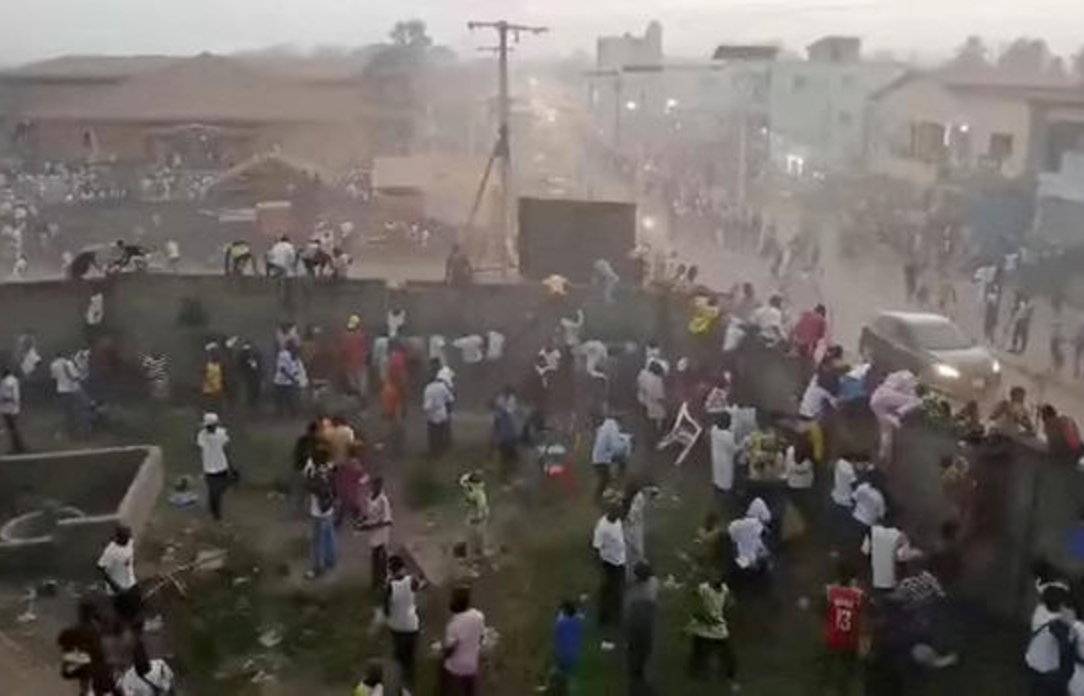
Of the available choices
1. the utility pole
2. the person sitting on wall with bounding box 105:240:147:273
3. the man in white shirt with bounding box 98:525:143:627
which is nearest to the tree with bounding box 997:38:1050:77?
the utility pole

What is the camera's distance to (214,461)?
498 inches

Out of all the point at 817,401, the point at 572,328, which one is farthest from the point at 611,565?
the point at 572,328

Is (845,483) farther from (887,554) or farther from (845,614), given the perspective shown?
(845,614)

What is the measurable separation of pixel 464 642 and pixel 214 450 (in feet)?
16.8

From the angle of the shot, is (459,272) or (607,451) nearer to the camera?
(607,451)

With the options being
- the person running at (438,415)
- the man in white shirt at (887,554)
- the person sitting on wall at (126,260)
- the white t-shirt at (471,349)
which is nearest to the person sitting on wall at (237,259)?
the person sitting on wall at (126,260)

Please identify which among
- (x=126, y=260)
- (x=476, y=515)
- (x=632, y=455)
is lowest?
(x=632, y=455)

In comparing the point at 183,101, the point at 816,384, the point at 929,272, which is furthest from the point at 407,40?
the point at 816,384

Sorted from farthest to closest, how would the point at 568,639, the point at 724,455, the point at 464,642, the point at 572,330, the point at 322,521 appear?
1. the point at 572,330
2. the point at 724,455
3. the point at 322,521
4. the point at 568,639
5. the point at 464,642

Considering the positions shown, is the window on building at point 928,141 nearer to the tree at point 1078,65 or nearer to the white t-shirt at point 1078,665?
the tree at point 1078,65

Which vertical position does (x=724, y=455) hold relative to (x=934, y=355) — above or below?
above

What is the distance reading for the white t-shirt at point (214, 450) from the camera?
12.4m

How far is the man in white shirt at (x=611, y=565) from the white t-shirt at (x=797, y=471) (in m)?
2.00

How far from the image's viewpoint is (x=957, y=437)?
11.1 m
